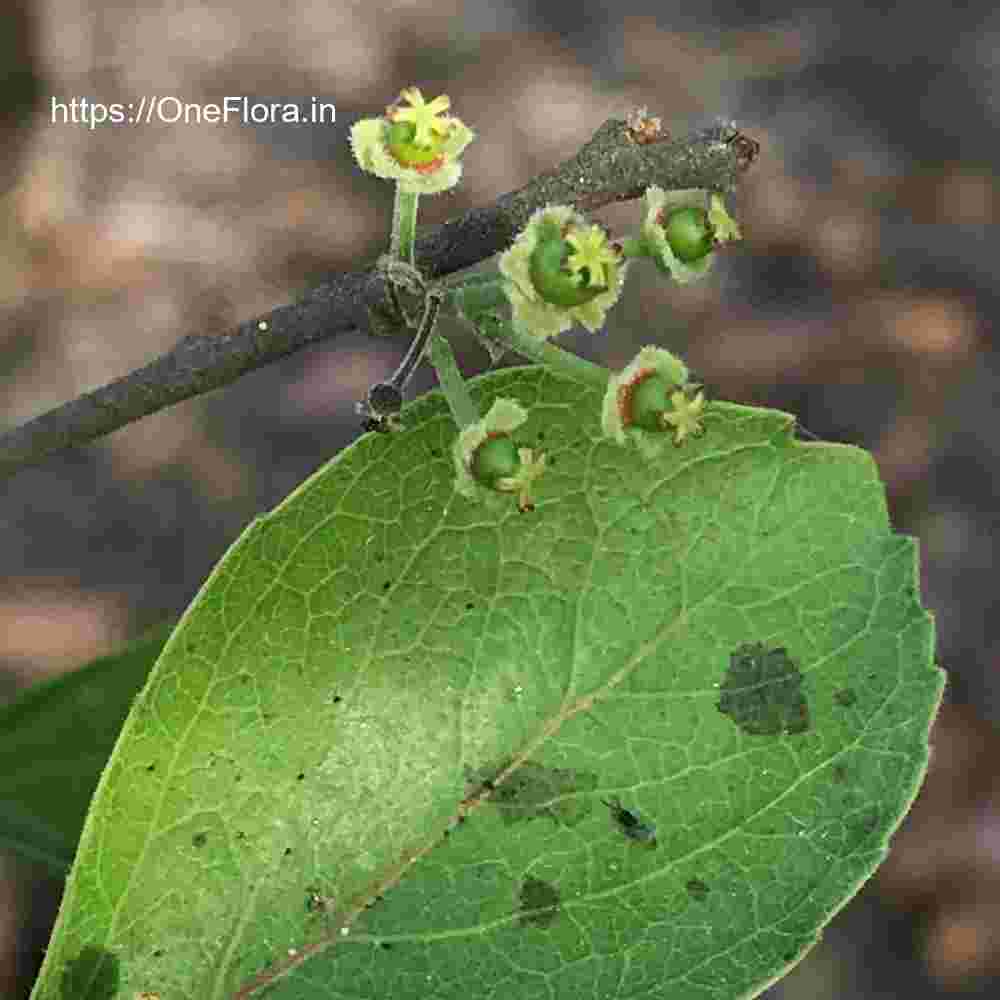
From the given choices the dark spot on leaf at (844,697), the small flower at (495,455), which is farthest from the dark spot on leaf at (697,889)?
the small flower at (495,455)

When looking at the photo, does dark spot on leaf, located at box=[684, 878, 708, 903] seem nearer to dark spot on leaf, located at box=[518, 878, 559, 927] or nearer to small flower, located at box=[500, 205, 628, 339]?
dark spot on leaf, located at box=[518, 878, 559, 927]

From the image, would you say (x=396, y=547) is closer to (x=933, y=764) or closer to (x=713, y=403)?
(x=713, y=403)

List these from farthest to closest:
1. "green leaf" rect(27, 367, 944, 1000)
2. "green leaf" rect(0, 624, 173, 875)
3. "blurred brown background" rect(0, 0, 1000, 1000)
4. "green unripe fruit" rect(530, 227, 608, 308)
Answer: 1. "blurred brown background" rect(0, 0, 1000, 1000)
2. "green leaf" rect(0, 624, 173, 875)
3. "green leaf" rect(27, 367, 944, 1000)
4. "green unripe fruit" rect(530, 227, 608, 308)

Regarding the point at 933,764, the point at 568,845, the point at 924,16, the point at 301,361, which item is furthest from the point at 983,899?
the point at 568,845

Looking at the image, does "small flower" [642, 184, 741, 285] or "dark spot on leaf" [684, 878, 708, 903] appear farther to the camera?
"dark spot on leaf" [684, 878, 708, 903]

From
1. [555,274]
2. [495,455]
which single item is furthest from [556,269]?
[495,455]

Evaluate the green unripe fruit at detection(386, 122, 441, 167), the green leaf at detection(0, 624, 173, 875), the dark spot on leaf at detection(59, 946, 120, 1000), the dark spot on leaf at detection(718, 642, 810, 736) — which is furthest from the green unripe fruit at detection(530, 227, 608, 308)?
the green leaf at detection(0, 624, 173, 875)
